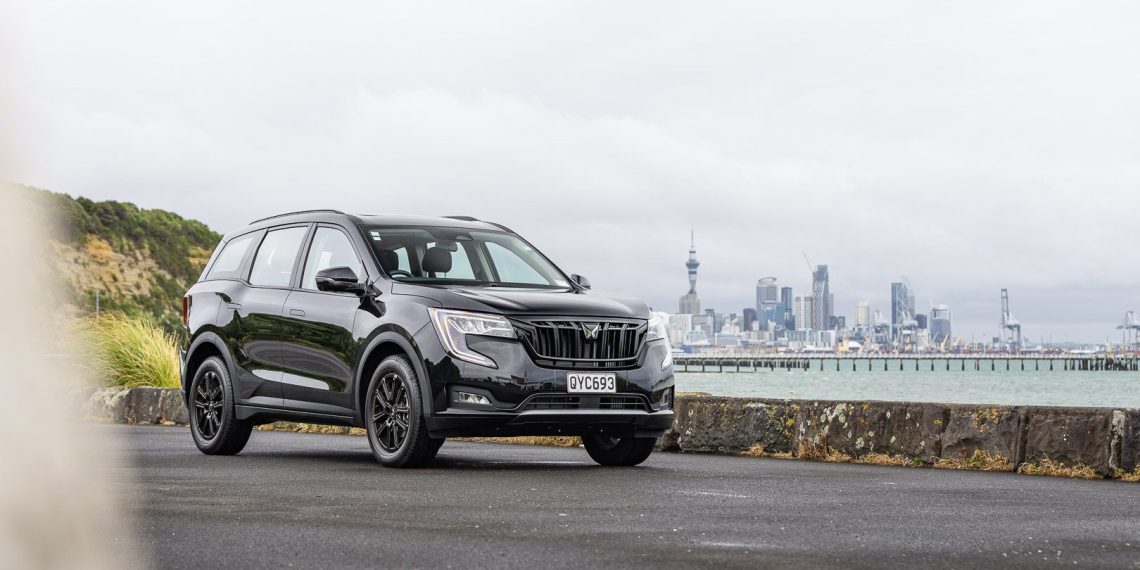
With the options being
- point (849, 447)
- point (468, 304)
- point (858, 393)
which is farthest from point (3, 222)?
point (858, 393)

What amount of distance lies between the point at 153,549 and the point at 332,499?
2.09m

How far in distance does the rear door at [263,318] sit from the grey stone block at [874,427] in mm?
4138

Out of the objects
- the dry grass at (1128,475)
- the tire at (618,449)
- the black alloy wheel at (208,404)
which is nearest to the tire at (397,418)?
the tire at (618,449)

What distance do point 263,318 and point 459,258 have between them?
1611 millimetres

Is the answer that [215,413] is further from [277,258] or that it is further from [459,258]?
[459,258]

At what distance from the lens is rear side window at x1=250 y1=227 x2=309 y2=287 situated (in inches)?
437

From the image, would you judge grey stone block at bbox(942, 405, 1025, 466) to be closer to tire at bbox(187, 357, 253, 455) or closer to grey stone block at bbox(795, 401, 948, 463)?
grey stone block at bbox(795, 401, 948, 463)

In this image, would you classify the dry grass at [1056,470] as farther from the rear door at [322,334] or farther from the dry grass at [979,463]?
the rear door at [322,334]

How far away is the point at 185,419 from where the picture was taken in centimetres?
1633

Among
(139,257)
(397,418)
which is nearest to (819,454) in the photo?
(397,418)

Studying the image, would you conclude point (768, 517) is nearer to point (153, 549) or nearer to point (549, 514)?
point (549, 514)

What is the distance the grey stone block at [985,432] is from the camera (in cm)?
994

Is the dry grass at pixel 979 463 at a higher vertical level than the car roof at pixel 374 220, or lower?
lower

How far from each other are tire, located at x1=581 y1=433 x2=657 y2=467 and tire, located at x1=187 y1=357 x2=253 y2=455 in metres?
2.74
